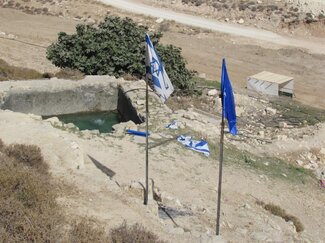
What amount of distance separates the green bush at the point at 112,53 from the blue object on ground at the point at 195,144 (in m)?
6.97

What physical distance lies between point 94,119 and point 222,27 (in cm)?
2237

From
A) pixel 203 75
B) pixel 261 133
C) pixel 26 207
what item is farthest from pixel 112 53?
pixel 26 207

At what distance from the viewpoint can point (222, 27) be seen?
43562 millimetres

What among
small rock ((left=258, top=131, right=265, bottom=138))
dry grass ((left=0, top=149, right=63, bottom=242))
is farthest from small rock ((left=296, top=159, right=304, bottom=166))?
dry grass ((left=0, top=149, right=63, bottom=242))

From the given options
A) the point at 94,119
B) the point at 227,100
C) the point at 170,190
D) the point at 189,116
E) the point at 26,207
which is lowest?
the point at 94,119

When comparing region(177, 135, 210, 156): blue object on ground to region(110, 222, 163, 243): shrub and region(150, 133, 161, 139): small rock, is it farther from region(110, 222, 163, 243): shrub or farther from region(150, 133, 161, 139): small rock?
region(110, 222, 163, 243): shrub

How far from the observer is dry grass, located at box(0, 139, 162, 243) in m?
9.50

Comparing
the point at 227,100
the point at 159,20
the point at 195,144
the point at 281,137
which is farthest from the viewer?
the point at 159,20

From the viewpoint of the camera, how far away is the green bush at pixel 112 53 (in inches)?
1033

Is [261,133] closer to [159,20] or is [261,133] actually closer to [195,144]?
[195,144]

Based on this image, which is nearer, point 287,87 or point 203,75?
point 287,87

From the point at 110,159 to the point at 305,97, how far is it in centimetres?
1710

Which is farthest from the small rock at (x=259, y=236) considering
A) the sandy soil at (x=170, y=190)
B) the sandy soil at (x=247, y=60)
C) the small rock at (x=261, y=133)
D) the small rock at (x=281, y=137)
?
the sandy soil at (x=247, y=60)

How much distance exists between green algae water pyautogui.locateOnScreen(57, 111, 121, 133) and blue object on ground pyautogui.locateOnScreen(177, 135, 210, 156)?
4.39m
